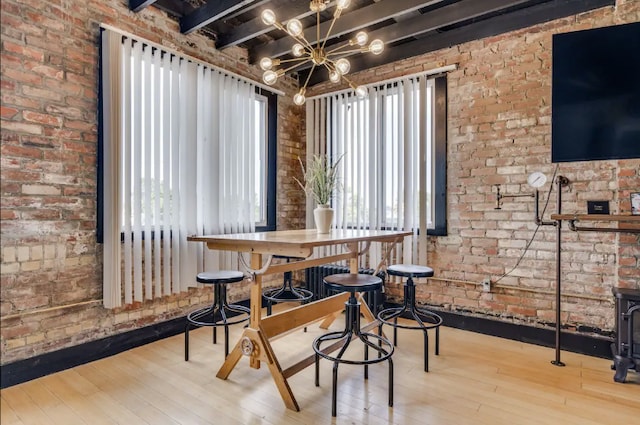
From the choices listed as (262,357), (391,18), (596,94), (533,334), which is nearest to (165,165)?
(262,357)

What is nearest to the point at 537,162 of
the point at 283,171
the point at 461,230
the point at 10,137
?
the point at 461,230

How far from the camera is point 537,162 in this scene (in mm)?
3127

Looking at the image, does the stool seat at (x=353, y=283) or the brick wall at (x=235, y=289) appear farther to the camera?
the brick wall at (x=235, y=289)

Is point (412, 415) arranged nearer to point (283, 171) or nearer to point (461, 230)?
point (461, 230)

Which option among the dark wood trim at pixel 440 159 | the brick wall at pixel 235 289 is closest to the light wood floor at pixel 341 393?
the brick wall at pixel 235 289

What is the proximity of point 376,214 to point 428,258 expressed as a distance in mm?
711

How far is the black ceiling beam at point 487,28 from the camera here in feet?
9.72

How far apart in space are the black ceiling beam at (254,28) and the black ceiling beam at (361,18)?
0.33m

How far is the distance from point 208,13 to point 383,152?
6.92ft

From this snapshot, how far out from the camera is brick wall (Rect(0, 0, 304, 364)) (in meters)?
2.30

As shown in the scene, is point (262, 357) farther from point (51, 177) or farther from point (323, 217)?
point (51, 177)

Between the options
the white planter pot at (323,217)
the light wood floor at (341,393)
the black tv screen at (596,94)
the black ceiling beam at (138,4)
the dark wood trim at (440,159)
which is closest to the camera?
the light wood floor at (341,393)

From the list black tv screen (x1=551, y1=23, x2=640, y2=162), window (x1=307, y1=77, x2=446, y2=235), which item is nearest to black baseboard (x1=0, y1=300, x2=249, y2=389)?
window (x1=307, y1=77, x2=446, y2=235)

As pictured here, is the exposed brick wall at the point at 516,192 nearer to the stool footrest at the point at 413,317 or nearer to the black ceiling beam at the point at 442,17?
the black ceiling beam at the point at 442,17
